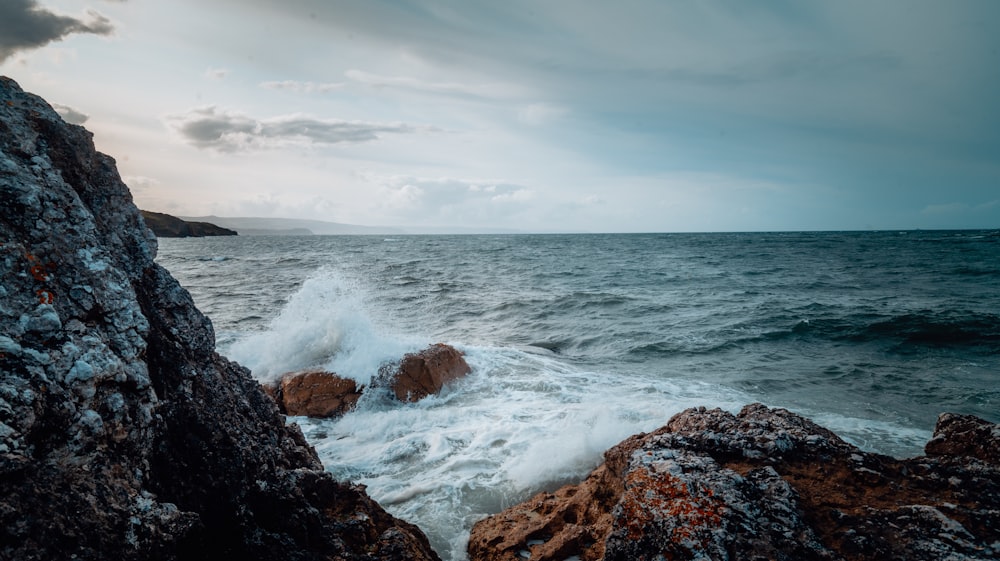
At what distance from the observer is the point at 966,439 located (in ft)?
13.2

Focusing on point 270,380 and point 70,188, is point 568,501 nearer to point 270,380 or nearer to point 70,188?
point 70,188

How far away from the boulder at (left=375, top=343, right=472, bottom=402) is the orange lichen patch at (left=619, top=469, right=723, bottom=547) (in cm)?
693

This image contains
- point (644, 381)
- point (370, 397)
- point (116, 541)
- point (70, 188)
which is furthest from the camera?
point (644, 381)

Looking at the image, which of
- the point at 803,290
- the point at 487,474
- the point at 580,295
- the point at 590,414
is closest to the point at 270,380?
the point at 487,474

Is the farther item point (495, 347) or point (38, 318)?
point (495, 347)

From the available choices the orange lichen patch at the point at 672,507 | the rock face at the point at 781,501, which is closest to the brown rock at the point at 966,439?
the rock face at the point at 781,501

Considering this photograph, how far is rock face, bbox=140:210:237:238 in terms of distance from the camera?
10188cm

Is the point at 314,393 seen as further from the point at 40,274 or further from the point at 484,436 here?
the point at 40,274

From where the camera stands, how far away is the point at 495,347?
14.2 m

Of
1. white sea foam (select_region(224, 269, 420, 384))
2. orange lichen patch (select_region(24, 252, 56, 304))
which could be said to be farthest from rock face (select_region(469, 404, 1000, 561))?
white sea foam (select_region(224, 269, 420, 384))

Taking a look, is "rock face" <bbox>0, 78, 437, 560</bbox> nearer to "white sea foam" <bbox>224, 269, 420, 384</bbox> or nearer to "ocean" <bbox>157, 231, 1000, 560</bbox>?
"ocean" <bbox>157, 231, 1000, 560</bbox>

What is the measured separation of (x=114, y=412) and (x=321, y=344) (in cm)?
972

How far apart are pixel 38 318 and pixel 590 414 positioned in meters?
7.59

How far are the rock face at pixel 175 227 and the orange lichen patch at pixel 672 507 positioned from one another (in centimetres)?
11862
